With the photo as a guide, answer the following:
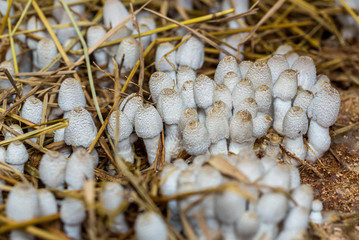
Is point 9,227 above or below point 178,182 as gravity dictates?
above

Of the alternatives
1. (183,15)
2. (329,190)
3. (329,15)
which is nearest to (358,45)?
(329,15)

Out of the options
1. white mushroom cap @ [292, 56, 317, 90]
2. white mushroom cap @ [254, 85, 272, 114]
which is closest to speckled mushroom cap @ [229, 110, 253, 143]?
white mushroom cap @ [254, 85, 272, 114]

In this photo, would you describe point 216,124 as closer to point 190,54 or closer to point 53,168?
point 190,54

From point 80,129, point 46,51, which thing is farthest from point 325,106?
point 46,51

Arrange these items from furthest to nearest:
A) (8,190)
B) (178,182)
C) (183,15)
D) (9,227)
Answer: (183,15) < (8,190) < (178,182) < (9,227)

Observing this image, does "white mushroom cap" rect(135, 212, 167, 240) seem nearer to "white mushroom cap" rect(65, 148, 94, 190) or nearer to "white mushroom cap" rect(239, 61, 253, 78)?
"white mushroom cap" rect(65, 148, 94, 190)

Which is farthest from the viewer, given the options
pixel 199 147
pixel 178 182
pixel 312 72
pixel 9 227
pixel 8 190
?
pixel 312 72

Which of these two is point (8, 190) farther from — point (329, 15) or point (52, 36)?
point (329, 15)
